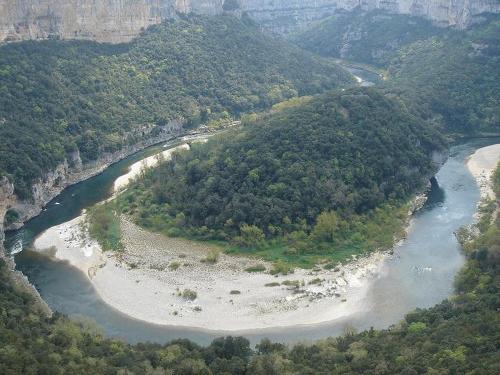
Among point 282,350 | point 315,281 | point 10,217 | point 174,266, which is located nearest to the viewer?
point 282,350

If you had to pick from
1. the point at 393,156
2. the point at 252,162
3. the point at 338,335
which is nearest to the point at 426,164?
the point at 393,156

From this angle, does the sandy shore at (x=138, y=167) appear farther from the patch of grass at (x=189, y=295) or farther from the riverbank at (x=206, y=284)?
the patch of grass at (x=189, y=295)

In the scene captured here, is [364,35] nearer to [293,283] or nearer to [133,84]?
[133,84]

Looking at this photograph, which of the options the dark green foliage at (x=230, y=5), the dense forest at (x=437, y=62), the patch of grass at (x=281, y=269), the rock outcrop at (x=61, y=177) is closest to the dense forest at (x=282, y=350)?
the patch of grass at (x=281, y=269)

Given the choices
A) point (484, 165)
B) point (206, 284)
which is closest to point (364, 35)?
point (484, 165)

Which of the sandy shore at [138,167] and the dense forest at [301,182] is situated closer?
the dense forest at [301,182]

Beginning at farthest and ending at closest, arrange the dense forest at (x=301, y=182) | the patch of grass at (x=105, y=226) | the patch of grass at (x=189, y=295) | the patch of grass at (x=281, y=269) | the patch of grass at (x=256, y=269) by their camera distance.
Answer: the patch of grass at (x=105, y=226)
the dense forest at (x=301, y=182)
the patch of grass at (x=256, y=269)
the patch of grass at (x=281, y=269)
the patch of grass at (x=189, y=295)
